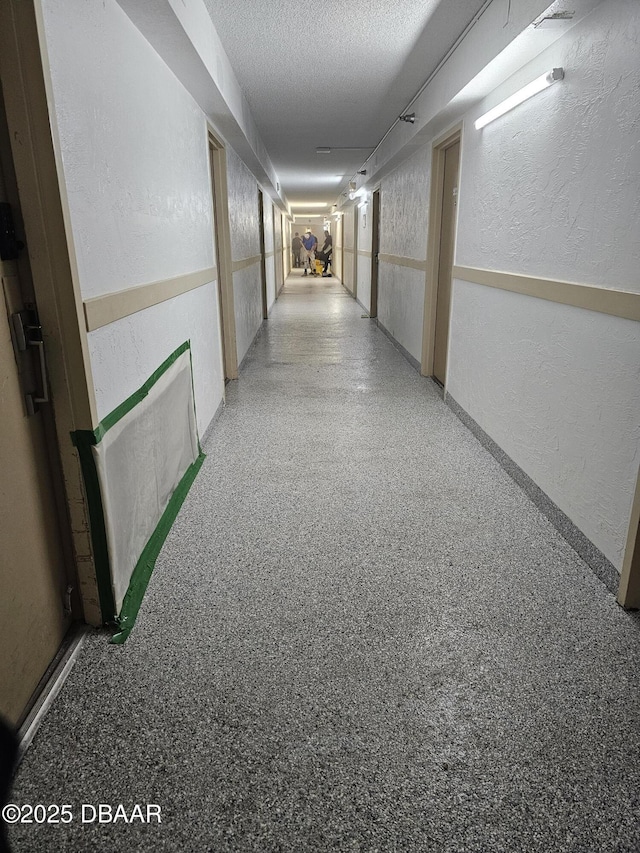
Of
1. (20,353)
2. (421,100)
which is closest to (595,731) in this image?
(20,353)

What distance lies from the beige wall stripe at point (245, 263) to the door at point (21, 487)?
4.08 meters

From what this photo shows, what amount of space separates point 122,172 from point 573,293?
194 cm

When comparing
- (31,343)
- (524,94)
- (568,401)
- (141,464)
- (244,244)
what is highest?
(524,94)

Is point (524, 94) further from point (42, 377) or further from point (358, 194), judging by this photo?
point (358, 194)

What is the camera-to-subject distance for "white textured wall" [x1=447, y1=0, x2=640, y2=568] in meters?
2.06

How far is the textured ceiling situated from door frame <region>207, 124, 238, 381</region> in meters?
0.60

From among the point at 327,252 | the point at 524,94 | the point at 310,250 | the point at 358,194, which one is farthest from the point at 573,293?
the point at 310,250

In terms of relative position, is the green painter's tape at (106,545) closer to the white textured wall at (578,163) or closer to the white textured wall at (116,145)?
the white textured wall at (116,145)

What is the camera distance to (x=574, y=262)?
2432mm

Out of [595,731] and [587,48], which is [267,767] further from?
[587,48]

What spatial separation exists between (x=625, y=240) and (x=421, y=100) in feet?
10.8

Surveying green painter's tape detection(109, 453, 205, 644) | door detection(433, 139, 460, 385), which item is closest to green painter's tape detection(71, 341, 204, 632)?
green painter's tape detection(109, 453, 205, 644)

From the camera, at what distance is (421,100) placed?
461 centimetres

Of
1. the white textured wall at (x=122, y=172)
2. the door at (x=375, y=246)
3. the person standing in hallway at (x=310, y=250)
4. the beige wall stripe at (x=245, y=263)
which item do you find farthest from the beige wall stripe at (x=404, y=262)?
the person standing in hallway at (x=310, y=250)
